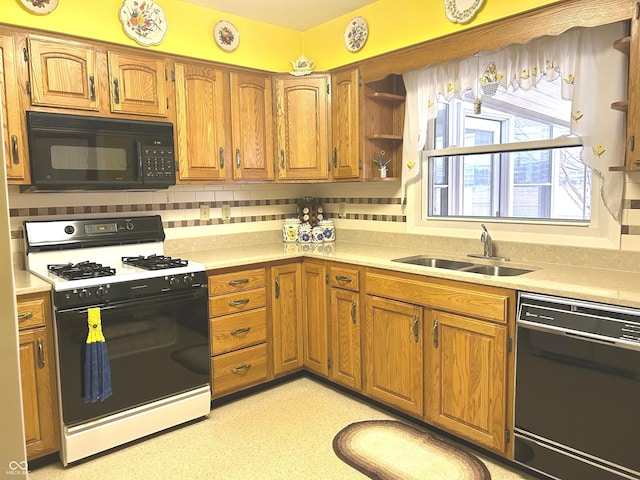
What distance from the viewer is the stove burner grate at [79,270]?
244 cm

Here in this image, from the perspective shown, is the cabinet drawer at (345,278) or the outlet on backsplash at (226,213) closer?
the cabinet drawer at (345,278)

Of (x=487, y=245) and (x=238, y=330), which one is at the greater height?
(x=487, y=245)

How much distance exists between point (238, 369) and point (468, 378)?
1393 mm

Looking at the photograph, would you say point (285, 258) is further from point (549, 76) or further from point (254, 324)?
point (549, 76)

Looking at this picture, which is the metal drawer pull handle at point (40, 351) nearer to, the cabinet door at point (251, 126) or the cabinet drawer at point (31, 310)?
the cabinet drawer at point (31, 310)

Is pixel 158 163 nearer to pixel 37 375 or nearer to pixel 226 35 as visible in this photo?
pixel 226 35

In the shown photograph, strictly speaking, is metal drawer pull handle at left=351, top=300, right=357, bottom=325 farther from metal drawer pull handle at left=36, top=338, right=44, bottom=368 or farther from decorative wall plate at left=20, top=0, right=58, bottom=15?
decorative wall plate at left=20, top=0, right=58, bottom=15

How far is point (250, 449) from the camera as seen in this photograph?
8.30ft

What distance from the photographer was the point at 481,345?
234 centimetres

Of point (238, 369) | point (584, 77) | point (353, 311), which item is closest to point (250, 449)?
point (238, 369)

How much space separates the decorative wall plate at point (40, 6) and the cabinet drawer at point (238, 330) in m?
1.93

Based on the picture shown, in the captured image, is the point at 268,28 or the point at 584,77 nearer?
the point at 584,77

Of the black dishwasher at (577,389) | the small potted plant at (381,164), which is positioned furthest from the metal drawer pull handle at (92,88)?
the black dishwasher at (577,389)

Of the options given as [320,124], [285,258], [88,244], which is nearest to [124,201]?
[88,244]
